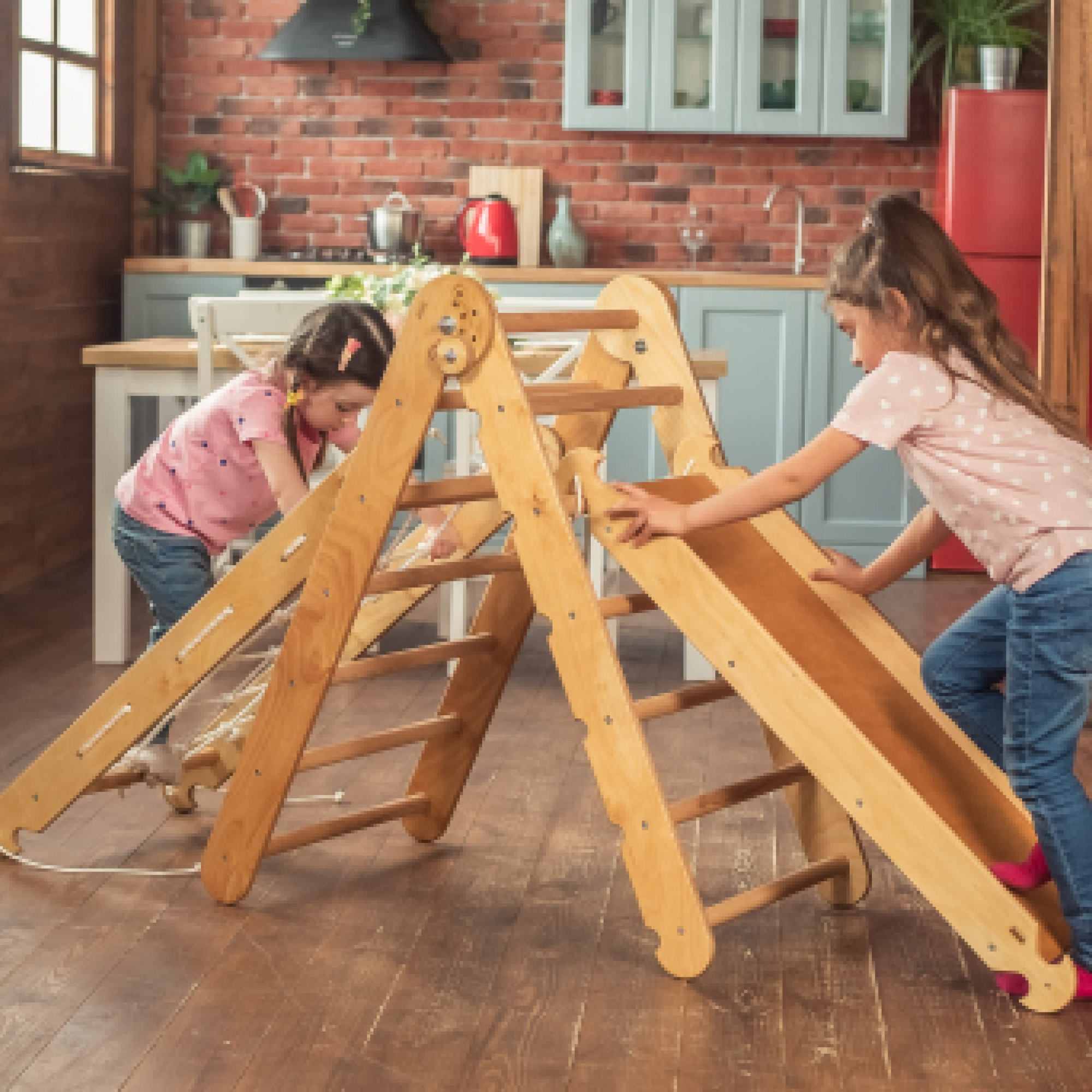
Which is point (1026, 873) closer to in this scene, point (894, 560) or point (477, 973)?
point (894, 560)

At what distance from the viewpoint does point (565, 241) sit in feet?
19.2

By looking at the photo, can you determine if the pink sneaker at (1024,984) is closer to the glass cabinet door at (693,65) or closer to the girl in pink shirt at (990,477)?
the girl in pink shirt at (990,477)

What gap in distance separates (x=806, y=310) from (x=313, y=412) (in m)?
3.03

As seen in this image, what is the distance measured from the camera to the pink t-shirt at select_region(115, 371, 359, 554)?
2.80 m

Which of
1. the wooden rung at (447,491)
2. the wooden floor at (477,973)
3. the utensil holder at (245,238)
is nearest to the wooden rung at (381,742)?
the wooden floor at (477,973)

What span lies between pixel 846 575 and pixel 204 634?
0.97m

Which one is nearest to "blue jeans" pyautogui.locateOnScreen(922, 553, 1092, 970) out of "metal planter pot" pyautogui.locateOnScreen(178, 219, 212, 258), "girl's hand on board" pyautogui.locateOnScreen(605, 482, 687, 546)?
"girl's hand on board" pyautogui.locateOnScreen(605, 482, 687, 546)

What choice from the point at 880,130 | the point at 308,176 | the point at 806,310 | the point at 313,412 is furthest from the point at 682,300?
the point at 313,412

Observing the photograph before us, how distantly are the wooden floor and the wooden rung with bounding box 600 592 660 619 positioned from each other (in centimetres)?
48

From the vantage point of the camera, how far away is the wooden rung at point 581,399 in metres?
2.24

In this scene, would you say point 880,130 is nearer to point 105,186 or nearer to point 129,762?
point 105,186

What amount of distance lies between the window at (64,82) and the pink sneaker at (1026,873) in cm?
384

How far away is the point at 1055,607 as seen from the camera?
2082mm

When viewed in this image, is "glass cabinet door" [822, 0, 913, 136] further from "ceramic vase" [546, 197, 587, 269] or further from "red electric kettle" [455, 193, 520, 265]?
"red electric kettle" [455, 193, 520, 265]
